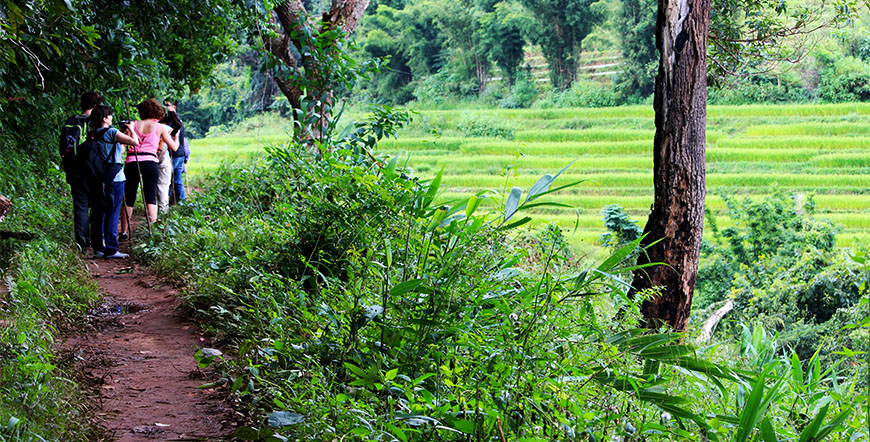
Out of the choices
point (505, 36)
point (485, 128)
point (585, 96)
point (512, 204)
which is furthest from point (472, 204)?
point (505, 36)

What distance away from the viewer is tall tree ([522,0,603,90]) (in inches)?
1195

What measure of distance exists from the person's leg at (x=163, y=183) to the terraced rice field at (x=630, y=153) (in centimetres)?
1221

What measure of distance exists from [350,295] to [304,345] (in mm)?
355

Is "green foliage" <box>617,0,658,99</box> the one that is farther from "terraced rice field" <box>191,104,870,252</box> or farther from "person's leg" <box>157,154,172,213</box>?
"person's leg" <box>157,154,172,213</box>

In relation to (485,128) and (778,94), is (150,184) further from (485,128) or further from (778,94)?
(778,94)

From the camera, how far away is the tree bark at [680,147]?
179 inches

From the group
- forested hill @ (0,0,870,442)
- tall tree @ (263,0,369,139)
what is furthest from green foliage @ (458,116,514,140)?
tall tree @ (263,0,369,139)

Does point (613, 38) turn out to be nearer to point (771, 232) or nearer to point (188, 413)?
point (771, 232)

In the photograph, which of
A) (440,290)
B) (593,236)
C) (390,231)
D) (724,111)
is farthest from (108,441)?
(724,111)

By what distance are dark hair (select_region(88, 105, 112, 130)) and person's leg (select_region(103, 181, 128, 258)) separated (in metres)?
0.44

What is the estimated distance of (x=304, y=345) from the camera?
2.38m

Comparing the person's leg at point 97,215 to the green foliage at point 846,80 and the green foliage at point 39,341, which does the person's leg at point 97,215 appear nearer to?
the green foliage at point 39,341

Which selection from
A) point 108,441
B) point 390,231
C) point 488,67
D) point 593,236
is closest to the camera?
point 108,441

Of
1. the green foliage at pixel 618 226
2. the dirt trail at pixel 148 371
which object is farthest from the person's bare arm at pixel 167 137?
the green foliage at pixel 618 226
